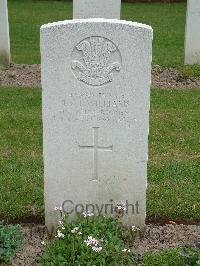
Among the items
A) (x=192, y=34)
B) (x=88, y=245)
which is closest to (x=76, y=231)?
(x=88, y=245)

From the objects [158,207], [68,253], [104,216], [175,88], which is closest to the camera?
[68,253]

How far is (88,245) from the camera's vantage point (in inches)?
155

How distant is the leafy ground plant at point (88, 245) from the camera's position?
393cm

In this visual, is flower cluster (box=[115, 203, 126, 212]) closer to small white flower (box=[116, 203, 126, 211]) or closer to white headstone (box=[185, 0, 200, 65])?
small white flower (box=[116, 203, 126, 211])

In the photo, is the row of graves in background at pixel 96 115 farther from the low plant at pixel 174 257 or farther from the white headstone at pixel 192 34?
the white headstone at pixel 192 34

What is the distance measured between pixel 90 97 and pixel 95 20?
1.88 ft

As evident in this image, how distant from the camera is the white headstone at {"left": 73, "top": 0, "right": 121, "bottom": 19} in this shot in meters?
9.74

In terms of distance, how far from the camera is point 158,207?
205 inches

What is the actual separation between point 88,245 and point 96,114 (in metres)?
1.02

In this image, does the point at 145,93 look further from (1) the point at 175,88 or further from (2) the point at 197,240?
(1) the point at 175,88

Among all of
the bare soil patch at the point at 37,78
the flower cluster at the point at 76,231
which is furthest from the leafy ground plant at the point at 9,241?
the bare soil patch at the point at 37,78

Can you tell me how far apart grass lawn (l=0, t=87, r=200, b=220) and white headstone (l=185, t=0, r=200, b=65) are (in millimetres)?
1439

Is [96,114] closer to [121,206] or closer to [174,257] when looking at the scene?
[121,206]

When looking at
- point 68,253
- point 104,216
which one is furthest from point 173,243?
point 68,253
